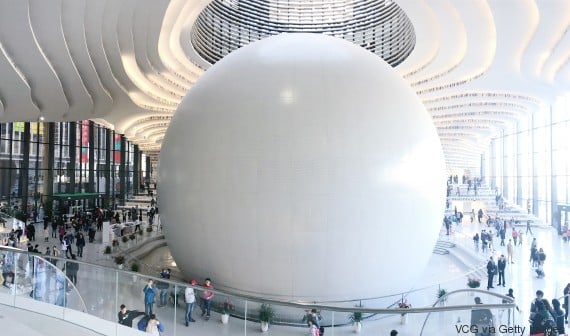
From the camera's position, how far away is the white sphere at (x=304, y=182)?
34.7ft

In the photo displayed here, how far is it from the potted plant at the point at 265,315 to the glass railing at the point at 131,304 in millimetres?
25

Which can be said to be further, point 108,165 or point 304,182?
point 108,165

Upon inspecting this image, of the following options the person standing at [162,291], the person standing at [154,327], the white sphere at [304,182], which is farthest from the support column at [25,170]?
the person standing at [154,327]

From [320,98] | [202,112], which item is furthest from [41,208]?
[320,98]

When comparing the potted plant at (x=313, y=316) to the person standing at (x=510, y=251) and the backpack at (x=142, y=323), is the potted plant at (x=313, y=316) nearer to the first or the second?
the backpack at (x=142, y=323)

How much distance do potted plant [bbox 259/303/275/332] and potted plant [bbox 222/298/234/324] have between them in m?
0.60

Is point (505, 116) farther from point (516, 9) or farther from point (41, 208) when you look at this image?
point (41, 208)

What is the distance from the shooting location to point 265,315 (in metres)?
8.45

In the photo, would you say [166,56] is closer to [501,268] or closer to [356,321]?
[501,268]

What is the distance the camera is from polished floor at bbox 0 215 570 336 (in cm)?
764

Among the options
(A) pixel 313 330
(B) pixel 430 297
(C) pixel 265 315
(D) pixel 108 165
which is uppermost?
(D) pixel 108 165

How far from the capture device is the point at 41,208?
111 feet

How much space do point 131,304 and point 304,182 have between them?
4.79 meters

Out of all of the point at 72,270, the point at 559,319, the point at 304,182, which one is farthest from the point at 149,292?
the point at 559,319
